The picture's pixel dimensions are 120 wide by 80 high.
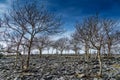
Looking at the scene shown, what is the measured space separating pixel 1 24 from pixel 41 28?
4032 millimetres

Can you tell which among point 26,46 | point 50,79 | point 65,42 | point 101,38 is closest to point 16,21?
point 26,46

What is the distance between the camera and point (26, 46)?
62.9 feet

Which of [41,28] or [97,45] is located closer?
[97,45]

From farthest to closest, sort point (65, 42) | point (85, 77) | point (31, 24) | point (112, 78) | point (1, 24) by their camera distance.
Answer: point (65, 42)
point (31, 24)
point (1, 24)
point (85, 77)
point (112, 78)

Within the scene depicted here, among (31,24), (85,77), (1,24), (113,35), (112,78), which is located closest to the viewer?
(112,78)

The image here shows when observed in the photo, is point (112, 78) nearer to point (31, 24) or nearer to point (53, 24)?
point (53, 24)

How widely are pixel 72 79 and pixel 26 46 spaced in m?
7.19

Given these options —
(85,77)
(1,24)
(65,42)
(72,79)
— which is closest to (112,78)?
(85,77)

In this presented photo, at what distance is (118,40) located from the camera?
115 ft

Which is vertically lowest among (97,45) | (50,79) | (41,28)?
(50,79)

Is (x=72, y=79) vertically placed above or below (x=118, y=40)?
below

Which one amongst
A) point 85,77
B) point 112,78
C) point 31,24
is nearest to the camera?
point 112,78

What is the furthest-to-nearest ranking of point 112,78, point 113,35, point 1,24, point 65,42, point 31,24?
point 65,42 → point 113,35 → point 31,24 → point 1,24 → point 112,78

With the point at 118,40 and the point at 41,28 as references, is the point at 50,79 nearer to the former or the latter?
the point at 41,28
